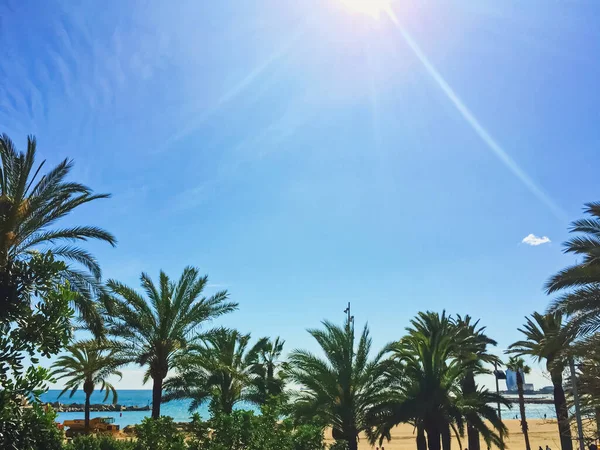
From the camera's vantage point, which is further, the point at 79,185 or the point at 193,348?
the point at 193,348

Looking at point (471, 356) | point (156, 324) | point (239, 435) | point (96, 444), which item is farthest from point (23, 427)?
point (471, 356)

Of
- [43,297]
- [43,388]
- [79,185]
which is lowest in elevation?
[43,388]

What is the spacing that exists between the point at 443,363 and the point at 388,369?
2354 millimetres

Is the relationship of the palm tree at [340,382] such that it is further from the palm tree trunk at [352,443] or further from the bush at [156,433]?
the bush at [156,433]

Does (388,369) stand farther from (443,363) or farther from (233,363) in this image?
(233,363)

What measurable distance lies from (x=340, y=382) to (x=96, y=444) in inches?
372

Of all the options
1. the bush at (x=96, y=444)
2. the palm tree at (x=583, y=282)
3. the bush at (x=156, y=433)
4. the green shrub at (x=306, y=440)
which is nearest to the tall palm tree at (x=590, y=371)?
the palm tree at (x=583, y=282)

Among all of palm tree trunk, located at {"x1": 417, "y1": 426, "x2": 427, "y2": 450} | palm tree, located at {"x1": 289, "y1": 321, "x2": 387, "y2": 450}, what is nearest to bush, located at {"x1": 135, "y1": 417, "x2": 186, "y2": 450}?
palm tree, located at {"x1": 289, "y1": 321, "x2": 387, "y2": 450}

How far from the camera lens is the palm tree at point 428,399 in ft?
58.7

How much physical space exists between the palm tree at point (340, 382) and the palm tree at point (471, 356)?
453 cm

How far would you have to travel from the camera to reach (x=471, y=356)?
70.3 ft

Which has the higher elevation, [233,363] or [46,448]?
[233,363]

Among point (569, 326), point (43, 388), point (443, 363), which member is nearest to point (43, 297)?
point (43, 388)

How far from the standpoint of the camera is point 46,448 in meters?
5.37
